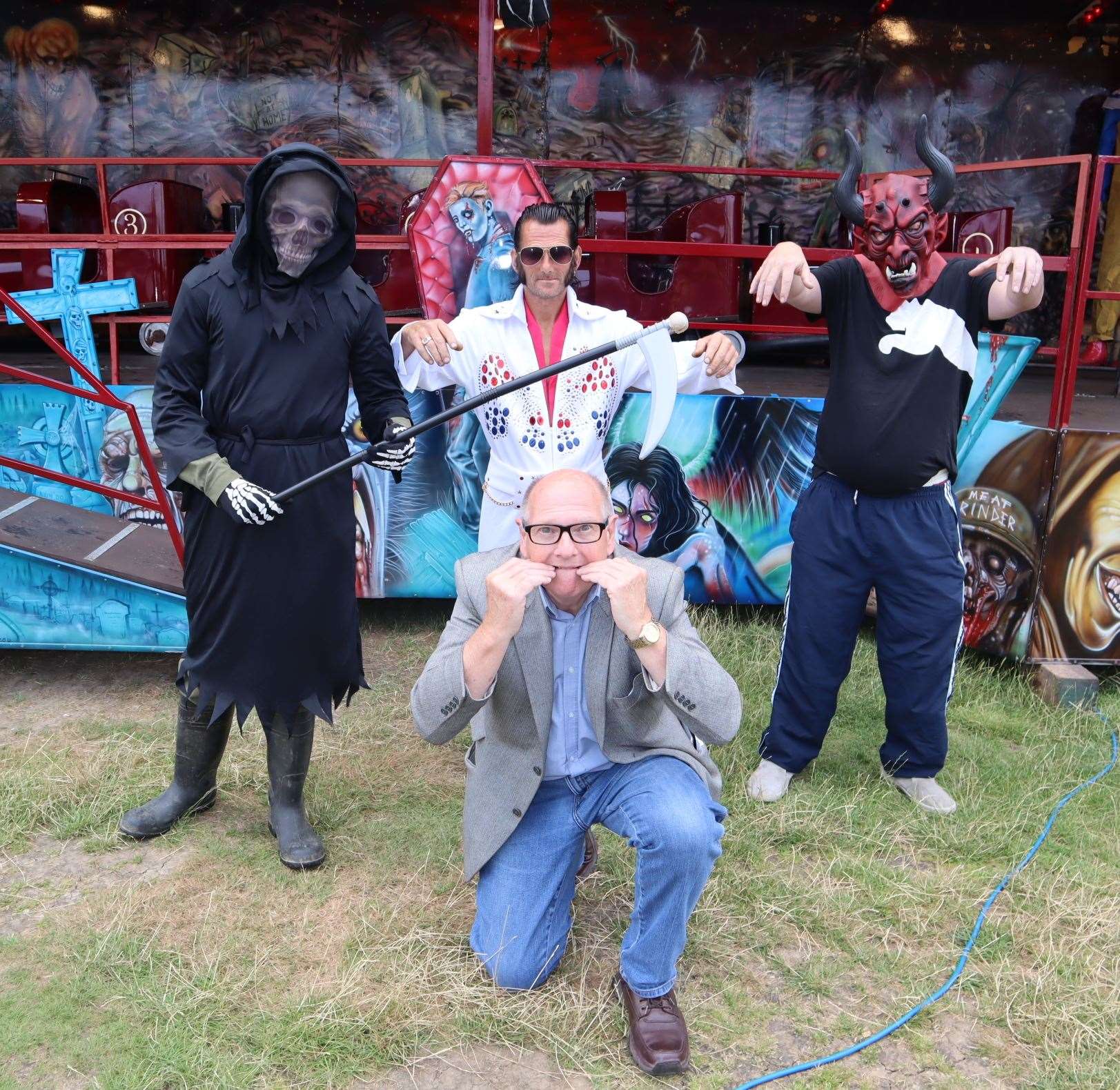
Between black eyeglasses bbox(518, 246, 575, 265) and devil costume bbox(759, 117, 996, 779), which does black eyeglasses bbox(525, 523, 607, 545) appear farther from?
devil costume bbox(759, 117, 996, 779)

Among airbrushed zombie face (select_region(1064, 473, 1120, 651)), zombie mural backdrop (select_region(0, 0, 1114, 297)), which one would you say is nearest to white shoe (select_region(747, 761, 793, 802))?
airbrushed zombie face (select_region(1064, 473, 1120, 651))

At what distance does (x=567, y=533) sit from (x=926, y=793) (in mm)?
1963

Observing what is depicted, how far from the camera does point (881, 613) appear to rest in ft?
11.5

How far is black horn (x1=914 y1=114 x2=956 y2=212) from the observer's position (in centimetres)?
304

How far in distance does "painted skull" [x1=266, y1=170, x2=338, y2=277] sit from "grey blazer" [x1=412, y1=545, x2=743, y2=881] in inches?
37.6

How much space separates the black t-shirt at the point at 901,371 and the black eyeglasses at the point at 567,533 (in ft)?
4.46

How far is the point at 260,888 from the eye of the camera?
2.96 metres

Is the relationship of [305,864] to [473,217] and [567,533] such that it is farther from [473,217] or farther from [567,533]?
[473,217]

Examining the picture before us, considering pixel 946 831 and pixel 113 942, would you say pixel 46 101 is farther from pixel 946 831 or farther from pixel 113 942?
pixel 946 831

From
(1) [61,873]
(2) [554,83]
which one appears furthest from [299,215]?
(2) [554,83]

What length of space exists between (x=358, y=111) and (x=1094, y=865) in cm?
909

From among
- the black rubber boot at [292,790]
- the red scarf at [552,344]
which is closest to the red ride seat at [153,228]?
the red scarf at [552,344]

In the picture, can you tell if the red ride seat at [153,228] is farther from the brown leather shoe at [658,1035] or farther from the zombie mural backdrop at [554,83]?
the brown leather shoe at [658,1035]

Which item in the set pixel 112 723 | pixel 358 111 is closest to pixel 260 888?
pixel 112 723
